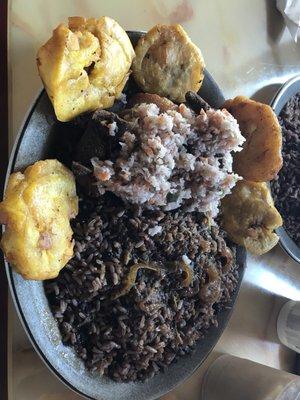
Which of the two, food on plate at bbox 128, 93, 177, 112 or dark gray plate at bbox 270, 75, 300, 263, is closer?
food on plate at bbox 128, 93, 177, 112

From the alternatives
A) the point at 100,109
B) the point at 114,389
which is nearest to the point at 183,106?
the point at 100,109

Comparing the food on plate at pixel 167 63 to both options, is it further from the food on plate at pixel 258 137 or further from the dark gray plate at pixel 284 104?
the dark gray plate at pixel 284 104

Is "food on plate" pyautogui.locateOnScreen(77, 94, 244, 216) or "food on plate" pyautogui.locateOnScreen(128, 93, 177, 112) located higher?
"food on plate" pyautogui.locateOnScreen(128, 93, 177, 112)

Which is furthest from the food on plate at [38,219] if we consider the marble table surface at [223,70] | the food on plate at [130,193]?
the marble table surface at [223,70]

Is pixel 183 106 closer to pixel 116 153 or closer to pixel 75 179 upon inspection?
pixel 116 153

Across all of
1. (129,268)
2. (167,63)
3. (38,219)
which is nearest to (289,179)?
(167,63)

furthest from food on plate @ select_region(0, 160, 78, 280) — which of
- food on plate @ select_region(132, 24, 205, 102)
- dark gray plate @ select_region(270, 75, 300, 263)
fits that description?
dark gray plate @ select_region(270, 75, 300, 263)

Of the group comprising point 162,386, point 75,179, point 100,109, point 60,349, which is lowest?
point 162,386

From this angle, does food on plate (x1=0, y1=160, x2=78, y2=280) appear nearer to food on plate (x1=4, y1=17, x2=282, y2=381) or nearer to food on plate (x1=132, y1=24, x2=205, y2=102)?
food on plate (x1=4, y1=17, x2=282, y2=381)
